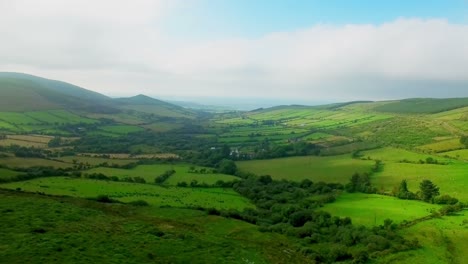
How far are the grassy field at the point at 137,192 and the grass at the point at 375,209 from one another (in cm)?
2197

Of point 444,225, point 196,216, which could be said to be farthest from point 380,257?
point 196,216

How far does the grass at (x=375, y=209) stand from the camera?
266 feet

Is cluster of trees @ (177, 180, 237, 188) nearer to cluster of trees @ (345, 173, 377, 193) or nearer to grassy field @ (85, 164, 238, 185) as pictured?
grassy field @ (85, 164, 238, 185)

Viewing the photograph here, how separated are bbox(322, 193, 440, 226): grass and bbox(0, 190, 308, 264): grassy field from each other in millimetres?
23341

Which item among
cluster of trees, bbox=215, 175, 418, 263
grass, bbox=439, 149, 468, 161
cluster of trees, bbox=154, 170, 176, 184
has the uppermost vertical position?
grass, bbox=439, 149, 468, 161

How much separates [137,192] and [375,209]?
5282 cm

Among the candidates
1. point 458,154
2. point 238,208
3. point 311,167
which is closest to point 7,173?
point 238,208

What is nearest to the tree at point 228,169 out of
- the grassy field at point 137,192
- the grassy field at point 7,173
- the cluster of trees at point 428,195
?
Result: the grassy field at point 137,192

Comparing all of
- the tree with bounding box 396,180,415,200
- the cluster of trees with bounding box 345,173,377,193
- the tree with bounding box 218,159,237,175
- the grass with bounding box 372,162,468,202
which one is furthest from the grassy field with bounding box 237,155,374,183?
the tree with bounding box 396,180,415,200

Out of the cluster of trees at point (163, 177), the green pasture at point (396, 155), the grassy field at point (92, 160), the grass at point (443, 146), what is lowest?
the cluster of trees at point (163, 177)

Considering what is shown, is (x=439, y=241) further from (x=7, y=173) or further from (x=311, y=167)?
(x=7, y=173)

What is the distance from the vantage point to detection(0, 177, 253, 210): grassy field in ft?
277

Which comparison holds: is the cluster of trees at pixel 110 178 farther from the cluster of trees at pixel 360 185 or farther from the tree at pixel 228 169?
the cluster of trees at pixel 360 185

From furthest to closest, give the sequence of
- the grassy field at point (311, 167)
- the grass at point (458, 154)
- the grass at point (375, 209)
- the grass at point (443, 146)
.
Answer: the grass at point (443, 146) < the grass at point (458, 154) < the grassy field at point (311, 167) < the grass at point (375, 209)
